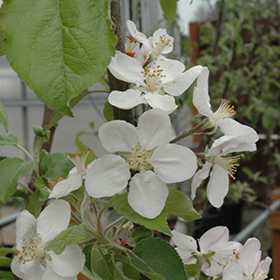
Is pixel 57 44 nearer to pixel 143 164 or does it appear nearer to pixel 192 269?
pixel 143 164

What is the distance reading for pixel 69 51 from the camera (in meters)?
0.25

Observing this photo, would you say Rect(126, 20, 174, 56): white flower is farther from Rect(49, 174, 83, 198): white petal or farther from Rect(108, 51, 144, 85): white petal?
Rect(49, 174, 83, 198): white petal

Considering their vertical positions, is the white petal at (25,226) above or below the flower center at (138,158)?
below

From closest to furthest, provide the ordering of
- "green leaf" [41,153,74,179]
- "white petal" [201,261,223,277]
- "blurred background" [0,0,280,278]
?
1. "white petal" [201,261,223,277]
2. "green leaf" [41,153,74,179]
3. "blurred background" [0,0,280,278]

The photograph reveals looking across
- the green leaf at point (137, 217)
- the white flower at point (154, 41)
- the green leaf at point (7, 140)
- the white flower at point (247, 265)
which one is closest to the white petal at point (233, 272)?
the white flower at point (247, 265)

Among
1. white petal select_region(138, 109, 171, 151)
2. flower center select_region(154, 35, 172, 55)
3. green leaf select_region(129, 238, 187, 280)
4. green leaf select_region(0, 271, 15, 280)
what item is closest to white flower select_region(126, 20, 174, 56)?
flower center select_region(154, 35, 172, 55)

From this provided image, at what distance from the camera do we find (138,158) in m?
0.37

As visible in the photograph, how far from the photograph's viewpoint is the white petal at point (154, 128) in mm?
341

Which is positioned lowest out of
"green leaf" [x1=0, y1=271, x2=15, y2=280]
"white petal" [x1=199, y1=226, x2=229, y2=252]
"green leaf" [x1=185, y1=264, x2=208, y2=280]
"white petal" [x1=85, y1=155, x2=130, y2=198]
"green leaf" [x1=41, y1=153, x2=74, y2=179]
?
"green leaf" [x1=0, y1=271, x2=15, y2=280]

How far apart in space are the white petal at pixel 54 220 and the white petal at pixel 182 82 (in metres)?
0.16

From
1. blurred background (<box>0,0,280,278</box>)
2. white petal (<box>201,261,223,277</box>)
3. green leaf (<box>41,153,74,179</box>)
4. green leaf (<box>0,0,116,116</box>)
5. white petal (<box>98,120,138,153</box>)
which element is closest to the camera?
green leaf (<box>0,0,116,116</box>)

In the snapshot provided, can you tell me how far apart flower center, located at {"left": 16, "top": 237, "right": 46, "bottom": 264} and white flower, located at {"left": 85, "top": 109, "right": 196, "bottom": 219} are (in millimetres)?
101

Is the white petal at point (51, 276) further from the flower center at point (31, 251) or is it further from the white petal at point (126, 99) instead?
the white petal at point (126, 99)

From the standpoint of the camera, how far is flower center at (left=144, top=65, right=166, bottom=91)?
1.29ft
